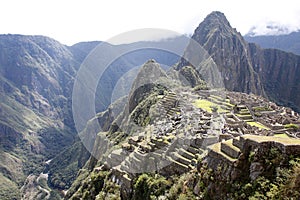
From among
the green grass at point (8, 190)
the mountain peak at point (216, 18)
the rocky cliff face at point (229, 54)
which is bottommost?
the green grass at point (8, 190)

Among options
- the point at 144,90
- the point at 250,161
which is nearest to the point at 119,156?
the point at 250,161

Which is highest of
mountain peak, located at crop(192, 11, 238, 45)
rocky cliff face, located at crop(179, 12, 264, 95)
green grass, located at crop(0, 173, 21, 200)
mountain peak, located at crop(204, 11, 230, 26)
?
mountain peak, located at crop(204, 11, 230, 26)

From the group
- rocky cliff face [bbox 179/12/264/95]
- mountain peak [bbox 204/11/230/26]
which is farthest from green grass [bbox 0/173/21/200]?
mountain peak [bbox 204/11/230/26]

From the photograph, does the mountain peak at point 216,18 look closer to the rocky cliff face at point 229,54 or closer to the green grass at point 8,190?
the rocky cliff face at point 229,54

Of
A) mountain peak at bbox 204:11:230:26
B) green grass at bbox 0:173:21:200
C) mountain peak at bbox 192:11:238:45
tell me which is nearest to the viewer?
green grass at bbox 0:173:21:200

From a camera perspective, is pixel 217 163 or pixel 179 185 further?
pixel 179 185

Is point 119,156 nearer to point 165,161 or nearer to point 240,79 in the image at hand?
point 165,161

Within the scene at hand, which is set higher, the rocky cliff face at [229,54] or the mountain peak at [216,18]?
the mountain peak at [216,18]

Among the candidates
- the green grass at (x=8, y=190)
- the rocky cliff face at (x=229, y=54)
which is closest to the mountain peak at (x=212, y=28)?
the rocky cliff face at (x=229, y=54)

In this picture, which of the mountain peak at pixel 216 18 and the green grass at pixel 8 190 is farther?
the mountain peak at pixel 216 18

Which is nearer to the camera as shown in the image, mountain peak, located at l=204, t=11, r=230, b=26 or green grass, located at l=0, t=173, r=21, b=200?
green grass, located at l=0, t=173, r=21, b=200

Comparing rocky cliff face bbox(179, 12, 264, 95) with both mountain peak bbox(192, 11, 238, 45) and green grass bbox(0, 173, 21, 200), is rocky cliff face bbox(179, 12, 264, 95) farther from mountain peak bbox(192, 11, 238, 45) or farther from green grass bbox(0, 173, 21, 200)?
green grass bbox(0, 173, 21, 200)
